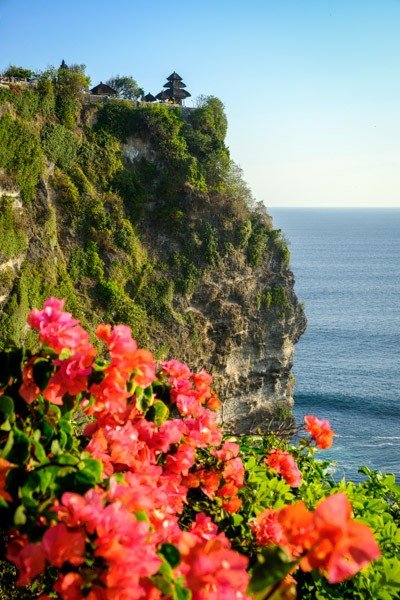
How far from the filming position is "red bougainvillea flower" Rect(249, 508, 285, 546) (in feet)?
10.4

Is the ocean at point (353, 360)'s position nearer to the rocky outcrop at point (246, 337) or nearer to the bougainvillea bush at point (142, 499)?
the rocky outcrop at point (246, 337)

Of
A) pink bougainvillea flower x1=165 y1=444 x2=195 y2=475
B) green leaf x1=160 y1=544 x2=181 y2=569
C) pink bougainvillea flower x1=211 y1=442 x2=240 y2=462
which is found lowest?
pink bougainvillea flower x1=211 y1=442 x2=240 y2=462

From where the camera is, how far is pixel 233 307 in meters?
36.6

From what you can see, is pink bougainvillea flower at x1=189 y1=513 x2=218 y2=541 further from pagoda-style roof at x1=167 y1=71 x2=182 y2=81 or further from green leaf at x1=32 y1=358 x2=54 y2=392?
pagoda-style roof at x1=167 y1=71 x2=182 y2=81

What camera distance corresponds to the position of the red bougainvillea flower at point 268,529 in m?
3.18

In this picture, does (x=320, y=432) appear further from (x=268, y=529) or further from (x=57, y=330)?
(x=57, y=330)

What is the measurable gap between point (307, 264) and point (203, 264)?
3260 inches

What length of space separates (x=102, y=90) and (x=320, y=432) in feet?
124

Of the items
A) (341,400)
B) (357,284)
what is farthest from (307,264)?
(341,400)

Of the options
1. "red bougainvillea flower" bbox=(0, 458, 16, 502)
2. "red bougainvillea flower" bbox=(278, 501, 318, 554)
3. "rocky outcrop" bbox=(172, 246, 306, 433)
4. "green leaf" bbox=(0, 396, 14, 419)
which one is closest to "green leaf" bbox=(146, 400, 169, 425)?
"green leaf" bbox=(0, 396, 14, 419)

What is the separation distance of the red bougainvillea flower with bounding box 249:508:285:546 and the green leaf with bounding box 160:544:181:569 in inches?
42.4

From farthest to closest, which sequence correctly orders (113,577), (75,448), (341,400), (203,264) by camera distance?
1. (341,400)
2. (203,264)
3. (75,448)
4. (113,577)

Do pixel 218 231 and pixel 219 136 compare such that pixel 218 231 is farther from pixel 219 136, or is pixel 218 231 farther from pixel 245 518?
pixel 245 518

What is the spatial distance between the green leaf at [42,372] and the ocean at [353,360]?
21.7 metres
